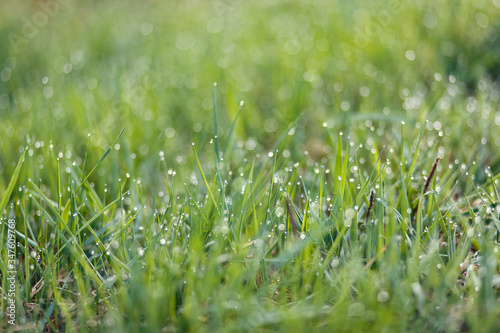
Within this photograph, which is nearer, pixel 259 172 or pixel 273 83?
pixel 259 172

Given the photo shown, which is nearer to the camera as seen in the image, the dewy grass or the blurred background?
the dewy grass

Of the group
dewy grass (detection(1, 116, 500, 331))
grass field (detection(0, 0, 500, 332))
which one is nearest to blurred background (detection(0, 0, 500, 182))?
grass field (detection(0, 0, 500, 332))

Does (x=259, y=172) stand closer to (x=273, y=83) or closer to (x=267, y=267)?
(x=267, y=267)

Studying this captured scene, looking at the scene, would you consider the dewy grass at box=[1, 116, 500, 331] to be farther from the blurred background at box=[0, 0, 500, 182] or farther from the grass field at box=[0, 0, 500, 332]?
the blurred background at box=[0, 0, 500, 182]

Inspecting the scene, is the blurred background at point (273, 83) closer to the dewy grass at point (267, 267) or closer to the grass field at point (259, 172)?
the grass field at point (259, 172)

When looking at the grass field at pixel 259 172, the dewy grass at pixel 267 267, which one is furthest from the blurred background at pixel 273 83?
the dewy grass at pixel 267 267

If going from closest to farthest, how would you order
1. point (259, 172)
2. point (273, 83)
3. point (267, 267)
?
point (267, 267) < point (259, 172) < point (273, 83)

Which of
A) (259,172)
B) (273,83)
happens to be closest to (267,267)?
(259,172)
